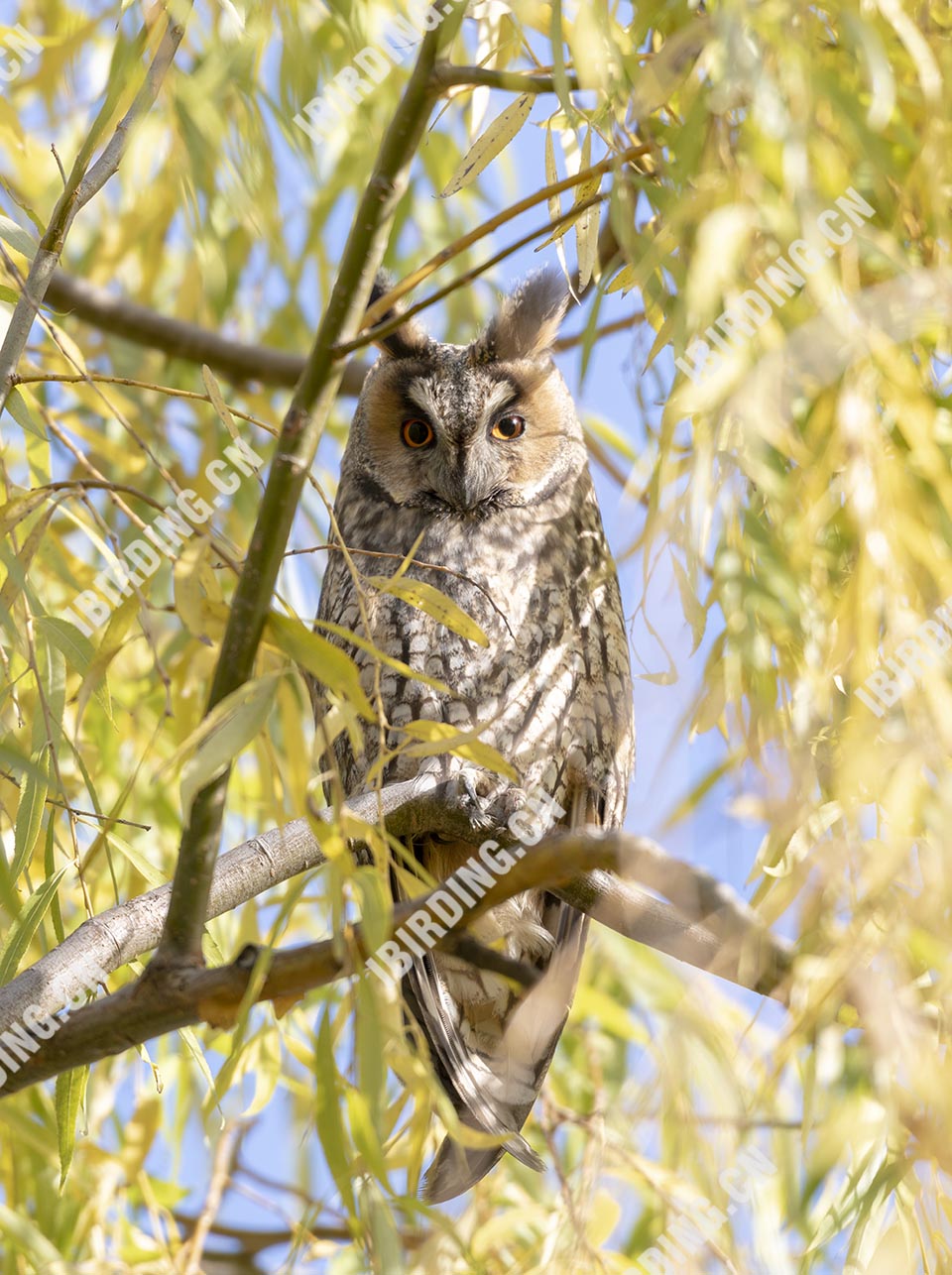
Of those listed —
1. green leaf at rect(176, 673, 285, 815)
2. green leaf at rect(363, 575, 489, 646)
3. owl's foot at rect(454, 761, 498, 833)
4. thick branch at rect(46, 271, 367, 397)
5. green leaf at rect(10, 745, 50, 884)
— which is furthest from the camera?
thick branch at rect(46, 271, 367, 397)

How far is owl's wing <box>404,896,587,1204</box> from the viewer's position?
184 cm

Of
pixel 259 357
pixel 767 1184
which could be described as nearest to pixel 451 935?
pixel 767 1184

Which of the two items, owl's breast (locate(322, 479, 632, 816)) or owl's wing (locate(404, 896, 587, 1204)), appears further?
owl's breast (locate(322, 479, 632, 816))

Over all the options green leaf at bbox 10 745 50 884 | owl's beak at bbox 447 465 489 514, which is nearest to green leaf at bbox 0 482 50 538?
green leaf at bbox 10 745 50 884

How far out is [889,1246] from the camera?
1080mm

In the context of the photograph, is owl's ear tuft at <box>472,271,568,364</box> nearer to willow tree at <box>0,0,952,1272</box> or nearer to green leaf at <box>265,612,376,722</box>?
willow tree at <box>0,0,952,1272</box>

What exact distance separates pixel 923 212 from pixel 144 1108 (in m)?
1.55

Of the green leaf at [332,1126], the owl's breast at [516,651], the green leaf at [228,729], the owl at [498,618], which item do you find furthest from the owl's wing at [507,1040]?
the green leaf at [228,729]

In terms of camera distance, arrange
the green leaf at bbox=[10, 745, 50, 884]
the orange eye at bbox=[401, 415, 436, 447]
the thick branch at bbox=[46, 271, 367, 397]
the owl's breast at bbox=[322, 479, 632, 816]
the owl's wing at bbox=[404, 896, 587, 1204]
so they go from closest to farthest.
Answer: the green leaf at bbox=[10, 745, 50, 884] → the owl's wing at bbox=[404, 896, 587, 1204] → the owl's breast at bbox=[322, 479, 632, 816] → the orange eye at bbox=[401, 415, 436, 447] → the thick branch at bbox=[46, 271, 367, 397]

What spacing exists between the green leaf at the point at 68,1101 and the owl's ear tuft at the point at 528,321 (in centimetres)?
132

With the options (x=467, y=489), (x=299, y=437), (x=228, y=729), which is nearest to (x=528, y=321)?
(x=467, y=489)

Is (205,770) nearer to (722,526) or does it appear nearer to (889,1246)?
(722,526)

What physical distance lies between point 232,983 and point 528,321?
1499 mm

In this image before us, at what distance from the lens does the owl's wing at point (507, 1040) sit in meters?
1.84
